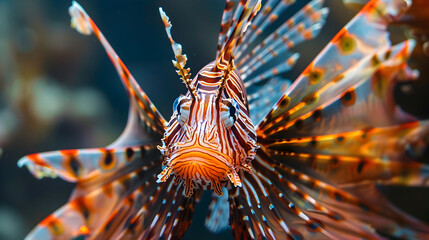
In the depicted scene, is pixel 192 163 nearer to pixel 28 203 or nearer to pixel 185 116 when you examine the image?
pixel 185 116

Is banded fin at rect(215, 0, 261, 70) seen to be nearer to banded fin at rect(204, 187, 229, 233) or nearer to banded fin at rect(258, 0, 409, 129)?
banded fin at rect(258, 0, 409, 129)

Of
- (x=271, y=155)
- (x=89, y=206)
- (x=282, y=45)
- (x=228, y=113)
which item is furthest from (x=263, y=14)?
(x=89, y=206)

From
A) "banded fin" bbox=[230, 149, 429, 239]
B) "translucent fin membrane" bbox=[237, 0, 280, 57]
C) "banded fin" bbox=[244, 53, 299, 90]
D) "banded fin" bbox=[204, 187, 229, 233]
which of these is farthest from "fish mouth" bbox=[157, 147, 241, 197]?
"banded fin" bbox=[244, 53, 299, 90]

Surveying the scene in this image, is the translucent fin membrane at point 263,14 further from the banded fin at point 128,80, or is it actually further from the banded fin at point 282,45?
the banded fin at point 128,80

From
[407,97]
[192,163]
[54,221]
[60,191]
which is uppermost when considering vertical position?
[60,191]

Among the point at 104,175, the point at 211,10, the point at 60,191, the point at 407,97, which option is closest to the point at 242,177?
the point at 104,175

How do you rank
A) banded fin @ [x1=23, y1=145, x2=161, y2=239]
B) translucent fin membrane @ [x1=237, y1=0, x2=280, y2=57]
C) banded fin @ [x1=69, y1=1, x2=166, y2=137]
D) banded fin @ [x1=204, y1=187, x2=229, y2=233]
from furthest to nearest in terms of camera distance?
banded fin @ [x1=204, y1=187, x2=229, y2=233] → translucent fin membrane @ [x1=237, y1=0, x2=280, y2=57] → banded fin @ [x1=69, y1=1, x2=166, y2=137] → banded fin @ [x1=23, y1=145, x2=161, y2=239]

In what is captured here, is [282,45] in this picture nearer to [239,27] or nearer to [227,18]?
[227,18]
